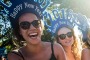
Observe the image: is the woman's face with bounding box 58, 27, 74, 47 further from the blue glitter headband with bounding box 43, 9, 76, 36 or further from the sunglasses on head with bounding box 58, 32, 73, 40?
the blue glitter headband with bounding box 43, 9, 76, 36

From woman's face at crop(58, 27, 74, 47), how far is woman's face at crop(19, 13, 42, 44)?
229 cm

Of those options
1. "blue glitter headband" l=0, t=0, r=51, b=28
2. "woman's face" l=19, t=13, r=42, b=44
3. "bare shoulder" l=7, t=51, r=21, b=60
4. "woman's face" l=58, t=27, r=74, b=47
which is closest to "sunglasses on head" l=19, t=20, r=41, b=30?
"woman's face" l=19, t=13, r=42, b=44

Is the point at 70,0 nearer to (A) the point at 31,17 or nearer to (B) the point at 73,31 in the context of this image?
(B) the point at 73,31

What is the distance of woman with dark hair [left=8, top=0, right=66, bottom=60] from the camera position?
3.95 m

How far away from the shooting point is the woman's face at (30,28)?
3.92m

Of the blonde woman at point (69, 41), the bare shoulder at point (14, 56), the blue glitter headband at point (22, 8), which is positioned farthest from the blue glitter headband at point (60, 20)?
the bare shoulder at point (14, 56)

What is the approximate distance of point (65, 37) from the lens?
6.36 m

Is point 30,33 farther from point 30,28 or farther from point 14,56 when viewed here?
point 14,56

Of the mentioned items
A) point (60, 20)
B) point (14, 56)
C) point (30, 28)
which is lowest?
point (14, 56)

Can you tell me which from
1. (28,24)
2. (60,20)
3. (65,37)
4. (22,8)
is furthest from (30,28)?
(60,20)

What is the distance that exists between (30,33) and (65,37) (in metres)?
2.50

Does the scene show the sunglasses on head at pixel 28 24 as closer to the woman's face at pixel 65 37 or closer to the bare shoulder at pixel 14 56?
the bare shoulder at pixel 14 56

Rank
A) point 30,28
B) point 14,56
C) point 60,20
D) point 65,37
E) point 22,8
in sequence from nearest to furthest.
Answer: point 14,56, point 30,28, point 22,8, point 65,37, point 60,20

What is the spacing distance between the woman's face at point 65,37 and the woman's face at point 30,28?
2.29 m
